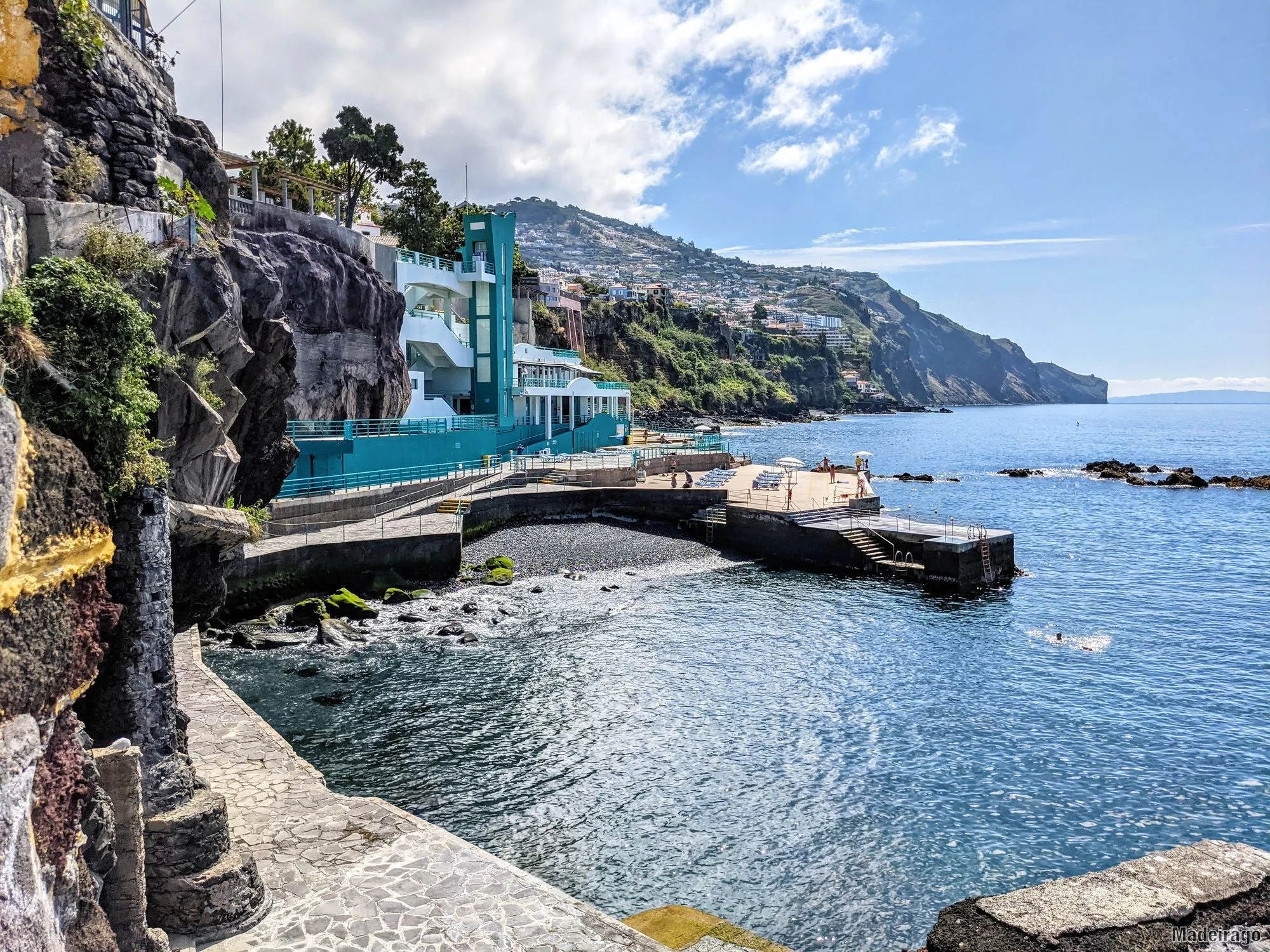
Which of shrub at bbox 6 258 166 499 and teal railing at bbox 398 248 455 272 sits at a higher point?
teal railing at bbox 398 248 455 272

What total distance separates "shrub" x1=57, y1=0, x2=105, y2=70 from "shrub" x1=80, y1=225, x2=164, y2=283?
2503mm

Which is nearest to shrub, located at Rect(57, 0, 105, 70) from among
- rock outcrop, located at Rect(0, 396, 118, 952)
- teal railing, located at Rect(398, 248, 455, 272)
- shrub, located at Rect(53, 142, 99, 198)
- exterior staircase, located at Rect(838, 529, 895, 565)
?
shrub, located at Rect(53, 142, 99, 198)

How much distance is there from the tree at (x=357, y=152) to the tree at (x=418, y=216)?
197 inches

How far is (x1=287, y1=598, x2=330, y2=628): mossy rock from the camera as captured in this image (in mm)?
22438

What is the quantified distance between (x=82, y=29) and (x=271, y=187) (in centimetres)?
3843

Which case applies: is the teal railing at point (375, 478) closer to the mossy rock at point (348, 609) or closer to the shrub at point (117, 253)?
the mossy rock at point (348, 609)

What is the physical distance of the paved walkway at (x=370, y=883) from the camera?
804cm

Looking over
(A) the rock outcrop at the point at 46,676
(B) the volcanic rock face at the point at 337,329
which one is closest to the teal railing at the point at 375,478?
(B) the volcanic rock face at the point at 337,329

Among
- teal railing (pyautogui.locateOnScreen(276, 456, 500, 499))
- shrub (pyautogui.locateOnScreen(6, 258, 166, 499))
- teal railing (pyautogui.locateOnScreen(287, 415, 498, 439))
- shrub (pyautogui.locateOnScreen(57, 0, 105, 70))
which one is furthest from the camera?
teal railing (pyautogui.locateOnScreen(287, 415, 498, 439))

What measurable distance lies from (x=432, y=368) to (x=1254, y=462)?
88.8 metres

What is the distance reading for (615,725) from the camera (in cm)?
1664

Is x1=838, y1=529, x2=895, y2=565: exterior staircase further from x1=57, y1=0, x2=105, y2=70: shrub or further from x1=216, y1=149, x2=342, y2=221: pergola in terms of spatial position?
x1=57, y1=0, x2=105, y2=70: shrub

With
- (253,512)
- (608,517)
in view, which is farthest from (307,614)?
(608,517)

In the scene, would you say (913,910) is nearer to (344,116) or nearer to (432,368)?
(432,368)
